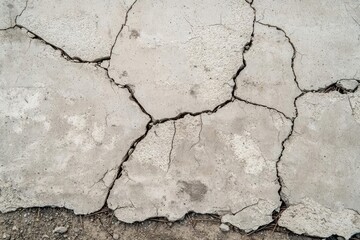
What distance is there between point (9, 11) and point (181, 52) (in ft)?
4.45

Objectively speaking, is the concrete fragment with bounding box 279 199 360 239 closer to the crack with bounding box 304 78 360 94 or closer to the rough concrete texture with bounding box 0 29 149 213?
the crack with bounding box 304 78 360 94

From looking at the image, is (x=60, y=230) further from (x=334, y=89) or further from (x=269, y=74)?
(x=334, y=89)

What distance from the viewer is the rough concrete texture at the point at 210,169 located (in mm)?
2230

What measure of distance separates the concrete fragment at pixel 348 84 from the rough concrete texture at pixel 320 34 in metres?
0.03

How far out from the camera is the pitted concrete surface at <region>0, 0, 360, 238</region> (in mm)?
2248

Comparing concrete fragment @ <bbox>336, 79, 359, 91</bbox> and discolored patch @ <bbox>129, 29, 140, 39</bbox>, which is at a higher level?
concrete fragment @ <bbox>336, 79, 359, 91</bbox>

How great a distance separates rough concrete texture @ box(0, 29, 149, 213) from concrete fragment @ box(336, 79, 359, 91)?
1.40 metres

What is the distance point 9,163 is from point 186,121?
1203 millimetres

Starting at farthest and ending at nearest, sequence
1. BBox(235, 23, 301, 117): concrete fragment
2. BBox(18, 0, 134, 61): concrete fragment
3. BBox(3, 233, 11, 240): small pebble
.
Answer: BBox(18, 0, 134, 61): concrete fragment < BBox(235, 23, 301, 117): concrete fragment < BBox(3, 233, 11, 240): small pebble

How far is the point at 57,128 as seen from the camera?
2.39 metres

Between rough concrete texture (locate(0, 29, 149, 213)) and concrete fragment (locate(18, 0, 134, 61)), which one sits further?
concrete fragment (locate(18, 0, 134, 61))

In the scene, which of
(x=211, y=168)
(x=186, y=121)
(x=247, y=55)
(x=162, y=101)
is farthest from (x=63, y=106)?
(x=247, y=55)

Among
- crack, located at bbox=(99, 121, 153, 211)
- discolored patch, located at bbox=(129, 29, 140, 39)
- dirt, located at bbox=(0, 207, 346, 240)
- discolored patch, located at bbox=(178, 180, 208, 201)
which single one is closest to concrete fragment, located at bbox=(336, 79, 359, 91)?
→ dirt, located at bbox=(0, 207, 346, 240)

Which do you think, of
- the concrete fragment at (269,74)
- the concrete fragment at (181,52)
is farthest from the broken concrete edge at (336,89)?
the concrete fragment at (181,52)
